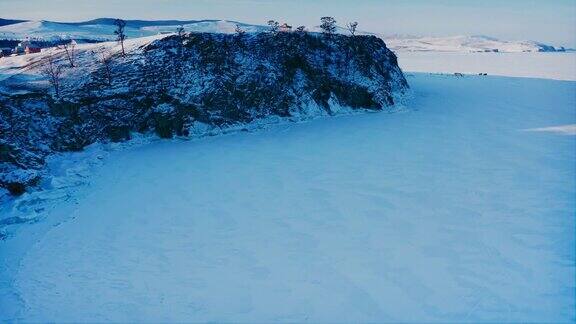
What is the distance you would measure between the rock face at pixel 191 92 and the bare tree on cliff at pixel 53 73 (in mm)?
358

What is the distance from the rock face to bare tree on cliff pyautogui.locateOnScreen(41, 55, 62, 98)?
1.17ft

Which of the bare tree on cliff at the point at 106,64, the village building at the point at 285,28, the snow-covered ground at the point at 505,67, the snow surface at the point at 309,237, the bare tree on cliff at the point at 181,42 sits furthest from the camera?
the snow-covered ground at the point at 505,67

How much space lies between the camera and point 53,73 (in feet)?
73.9

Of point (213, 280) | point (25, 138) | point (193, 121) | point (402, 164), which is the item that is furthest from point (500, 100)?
point (25, 138)

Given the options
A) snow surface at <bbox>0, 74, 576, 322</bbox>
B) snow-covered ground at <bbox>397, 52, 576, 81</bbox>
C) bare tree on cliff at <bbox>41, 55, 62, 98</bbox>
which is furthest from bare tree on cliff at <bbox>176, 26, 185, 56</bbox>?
A: snow-covered ground at <bbox>397, 52, 576, 81</bbox>

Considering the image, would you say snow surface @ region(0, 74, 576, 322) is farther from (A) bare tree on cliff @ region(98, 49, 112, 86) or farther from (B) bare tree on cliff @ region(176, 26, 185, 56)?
(B) bare tree on cliff @ region(176, 26, 185, 56)

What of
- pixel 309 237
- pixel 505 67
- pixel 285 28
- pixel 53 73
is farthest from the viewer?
pixel 505 67

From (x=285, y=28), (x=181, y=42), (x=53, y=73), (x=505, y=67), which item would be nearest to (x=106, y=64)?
(x=53, y=73)

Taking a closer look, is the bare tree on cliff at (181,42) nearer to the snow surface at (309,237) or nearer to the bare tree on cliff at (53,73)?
the bare tree on cliff at (53,73)

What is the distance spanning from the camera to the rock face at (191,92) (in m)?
19.4

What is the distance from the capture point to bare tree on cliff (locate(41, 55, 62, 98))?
21591 millimetres

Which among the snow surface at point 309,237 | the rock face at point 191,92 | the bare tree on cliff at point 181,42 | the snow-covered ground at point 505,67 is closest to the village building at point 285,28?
the rock face at point 191,92

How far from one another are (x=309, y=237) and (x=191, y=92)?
1475 centimetres

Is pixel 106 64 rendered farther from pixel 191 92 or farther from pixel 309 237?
pixel 309 237
